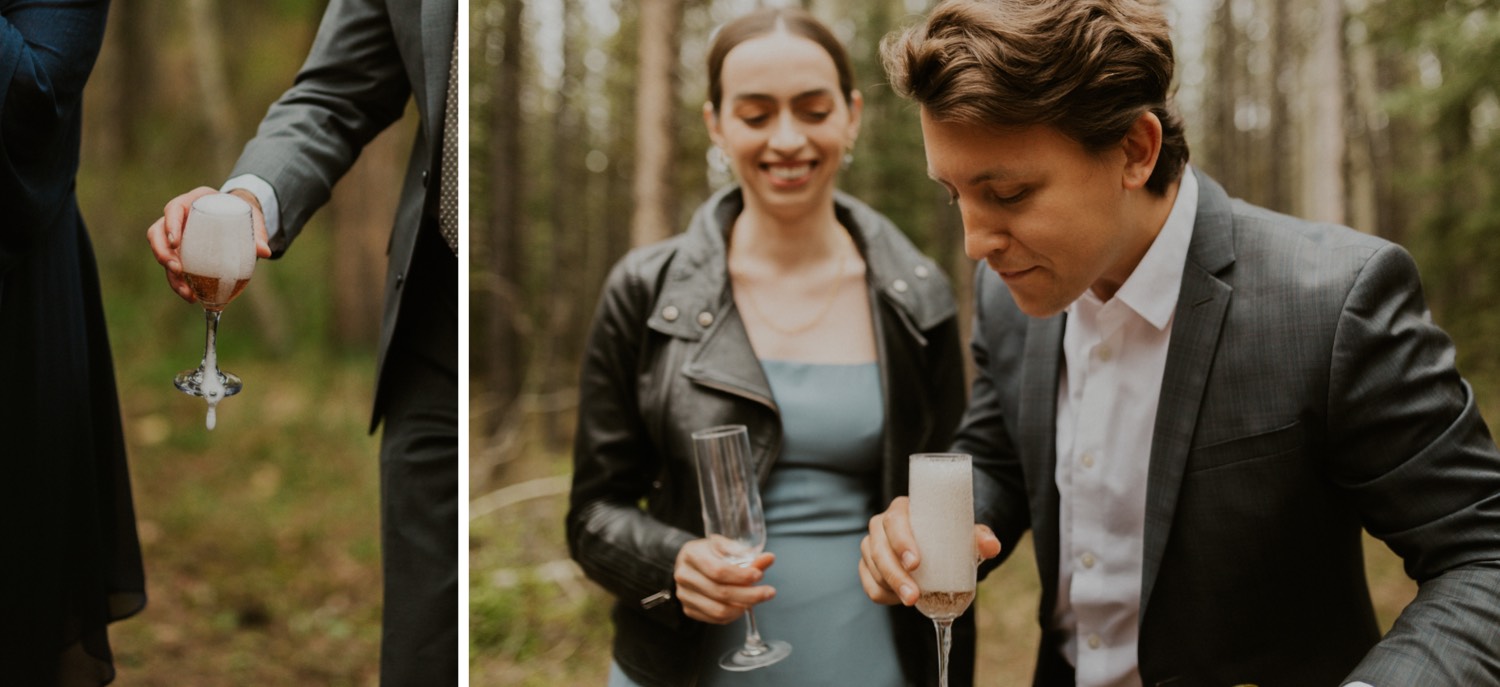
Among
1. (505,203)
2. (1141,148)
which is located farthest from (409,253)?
(505,203)

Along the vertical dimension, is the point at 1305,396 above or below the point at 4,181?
below

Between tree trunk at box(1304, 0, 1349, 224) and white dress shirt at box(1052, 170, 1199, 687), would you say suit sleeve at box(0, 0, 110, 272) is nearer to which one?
white dress shirt at box(1052, 170, 1199, 687)

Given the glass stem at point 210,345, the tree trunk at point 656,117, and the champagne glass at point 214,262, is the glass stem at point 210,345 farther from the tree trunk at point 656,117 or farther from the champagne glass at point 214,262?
the tree trunk at point 656,117

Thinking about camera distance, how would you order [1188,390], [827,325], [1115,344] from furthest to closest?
[827,325] < [1115,344] < [1188,390]

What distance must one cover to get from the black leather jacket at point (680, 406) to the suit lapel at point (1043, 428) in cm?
29

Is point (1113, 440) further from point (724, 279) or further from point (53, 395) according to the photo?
point (53, 395)

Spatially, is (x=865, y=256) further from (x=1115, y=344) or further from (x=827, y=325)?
(x=1115, y=344)

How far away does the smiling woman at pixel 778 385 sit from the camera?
2.05 m

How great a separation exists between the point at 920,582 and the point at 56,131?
1.34 meters

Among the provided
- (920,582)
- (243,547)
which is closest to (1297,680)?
(920,582)

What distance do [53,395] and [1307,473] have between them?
181 cm

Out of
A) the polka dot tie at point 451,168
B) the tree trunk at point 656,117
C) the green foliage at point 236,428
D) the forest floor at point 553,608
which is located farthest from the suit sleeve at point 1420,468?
the tree trunk at point 656,117

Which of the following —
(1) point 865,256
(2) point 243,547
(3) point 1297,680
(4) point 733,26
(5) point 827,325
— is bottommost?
(2) point 243,547

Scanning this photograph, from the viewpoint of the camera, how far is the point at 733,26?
7.49ft
